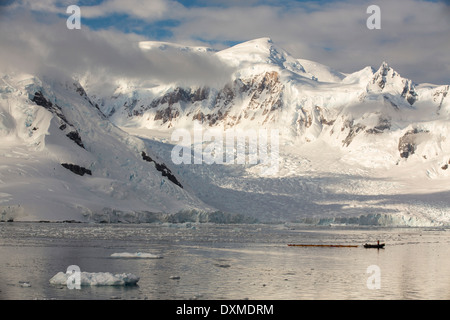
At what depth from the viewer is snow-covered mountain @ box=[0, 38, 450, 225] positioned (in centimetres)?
9538

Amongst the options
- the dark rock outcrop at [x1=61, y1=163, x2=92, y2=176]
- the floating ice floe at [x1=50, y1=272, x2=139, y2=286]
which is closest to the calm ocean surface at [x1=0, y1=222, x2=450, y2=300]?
the floating ice floe at [x1=50, y1=272, x2=139, y2=286]

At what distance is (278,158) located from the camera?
134 m

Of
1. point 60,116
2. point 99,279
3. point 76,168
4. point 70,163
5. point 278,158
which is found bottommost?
point 99,279

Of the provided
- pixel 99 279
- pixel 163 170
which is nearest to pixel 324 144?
pixel 163 170

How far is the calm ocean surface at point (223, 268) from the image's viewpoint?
29297 mm

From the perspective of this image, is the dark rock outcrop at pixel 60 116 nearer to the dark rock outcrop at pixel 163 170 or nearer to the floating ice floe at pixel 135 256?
the dark rock outcrop at pixel 163 170

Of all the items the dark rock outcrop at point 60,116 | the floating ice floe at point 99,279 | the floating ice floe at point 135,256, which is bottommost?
the floating ice floe at point 99,279

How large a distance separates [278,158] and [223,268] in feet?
317

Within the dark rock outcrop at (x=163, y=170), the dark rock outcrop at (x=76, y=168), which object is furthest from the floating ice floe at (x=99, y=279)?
the dark rock outcrop at (x=163, y=170)

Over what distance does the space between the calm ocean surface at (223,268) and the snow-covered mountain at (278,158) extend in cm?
3212

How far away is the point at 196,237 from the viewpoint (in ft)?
207

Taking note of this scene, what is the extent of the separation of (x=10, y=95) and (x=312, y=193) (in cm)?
5276

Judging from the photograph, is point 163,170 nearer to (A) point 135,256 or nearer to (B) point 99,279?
(A) point 135,256
